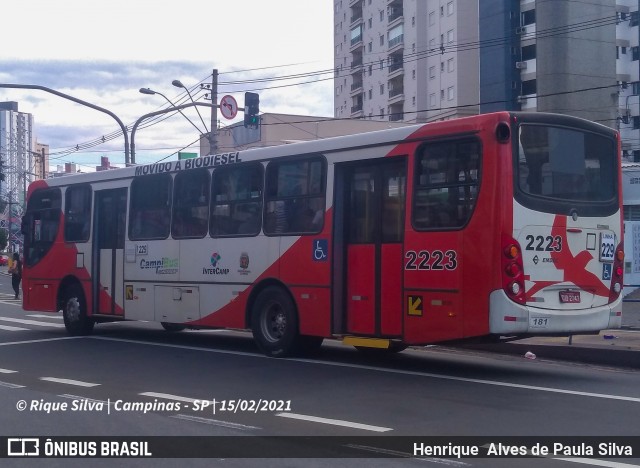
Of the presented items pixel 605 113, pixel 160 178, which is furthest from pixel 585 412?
pixel 605 113

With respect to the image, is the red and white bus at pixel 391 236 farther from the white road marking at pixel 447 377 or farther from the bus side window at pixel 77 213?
the bus side window at pixel 77 213

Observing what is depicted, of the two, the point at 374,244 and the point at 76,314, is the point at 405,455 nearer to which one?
the point at 374,244

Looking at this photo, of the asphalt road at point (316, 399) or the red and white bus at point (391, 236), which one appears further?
the red and white bus at point (391, 236)

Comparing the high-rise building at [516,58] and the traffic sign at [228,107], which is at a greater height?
the high-rise building at [516,58]

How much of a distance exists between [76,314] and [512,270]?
10.4 meters

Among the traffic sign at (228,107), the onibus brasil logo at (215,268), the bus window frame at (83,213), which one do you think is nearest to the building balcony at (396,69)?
the traffic sign at (228,107)

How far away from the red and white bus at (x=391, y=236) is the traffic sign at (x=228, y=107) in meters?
12.0

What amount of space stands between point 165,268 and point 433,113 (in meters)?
46.8

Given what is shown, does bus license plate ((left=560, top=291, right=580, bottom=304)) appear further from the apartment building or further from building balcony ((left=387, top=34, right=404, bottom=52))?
building balcony ((left=387, top=34, right=404, bottom=52))

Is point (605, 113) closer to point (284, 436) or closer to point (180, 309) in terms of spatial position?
point (180, 309)

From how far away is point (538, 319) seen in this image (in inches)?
423

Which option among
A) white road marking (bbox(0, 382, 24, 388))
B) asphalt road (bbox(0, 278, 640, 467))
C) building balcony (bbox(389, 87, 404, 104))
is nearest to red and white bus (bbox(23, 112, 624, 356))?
asphalt road (bbox(0, 278, 640, 467))

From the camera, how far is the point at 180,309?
610 inches

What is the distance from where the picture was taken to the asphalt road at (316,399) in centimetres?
792
